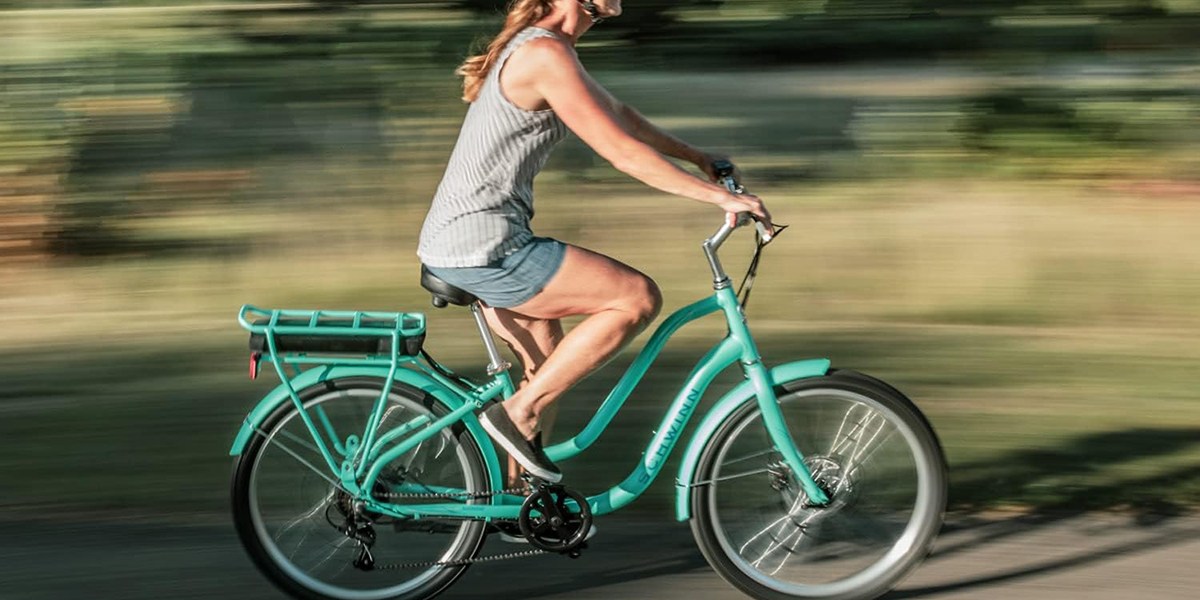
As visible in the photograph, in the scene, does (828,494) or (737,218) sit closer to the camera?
(737,218)

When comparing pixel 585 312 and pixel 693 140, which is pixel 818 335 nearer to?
pixel 693 140

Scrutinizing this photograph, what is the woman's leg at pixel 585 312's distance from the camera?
3.94m

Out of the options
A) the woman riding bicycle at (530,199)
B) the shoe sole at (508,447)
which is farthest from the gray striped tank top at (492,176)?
the shoe sole at (508,447)

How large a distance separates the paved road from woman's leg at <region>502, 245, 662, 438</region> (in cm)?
61

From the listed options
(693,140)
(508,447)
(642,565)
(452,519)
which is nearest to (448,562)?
(452,519)

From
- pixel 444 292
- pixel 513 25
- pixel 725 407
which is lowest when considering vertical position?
pixel 725 407

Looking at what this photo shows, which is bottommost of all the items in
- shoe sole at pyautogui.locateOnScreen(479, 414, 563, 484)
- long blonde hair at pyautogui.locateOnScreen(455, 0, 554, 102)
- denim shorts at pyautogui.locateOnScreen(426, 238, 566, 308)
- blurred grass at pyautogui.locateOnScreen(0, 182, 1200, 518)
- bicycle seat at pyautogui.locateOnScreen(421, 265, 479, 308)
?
blurred grass at pyautogui.locateOnScreen(0, 182, 1200, 518)

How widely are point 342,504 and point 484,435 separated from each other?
43cm

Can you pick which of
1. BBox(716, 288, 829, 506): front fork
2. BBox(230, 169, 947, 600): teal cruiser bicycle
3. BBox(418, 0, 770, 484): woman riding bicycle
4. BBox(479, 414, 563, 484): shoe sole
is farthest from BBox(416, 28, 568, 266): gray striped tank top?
BBox(716, 288, 829, 506): front fork

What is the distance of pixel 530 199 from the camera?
4020 millimetres

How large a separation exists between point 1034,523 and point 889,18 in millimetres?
5709

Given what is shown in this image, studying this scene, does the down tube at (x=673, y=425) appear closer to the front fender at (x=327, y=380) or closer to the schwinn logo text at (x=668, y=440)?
the schwinn logo text at (x=668, y=440)

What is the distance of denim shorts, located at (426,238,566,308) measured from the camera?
13.0ft

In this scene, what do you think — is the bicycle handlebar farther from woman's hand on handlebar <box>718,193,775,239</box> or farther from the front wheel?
the front wheel
